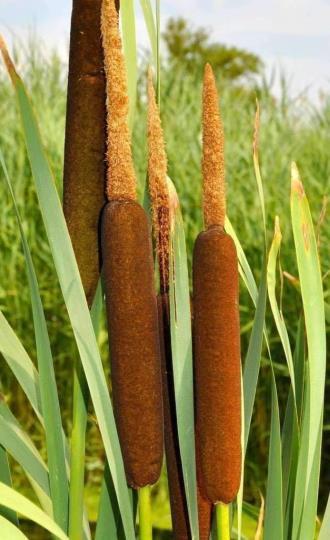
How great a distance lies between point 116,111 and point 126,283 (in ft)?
0.40

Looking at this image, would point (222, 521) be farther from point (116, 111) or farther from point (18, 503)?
point (116, 111)

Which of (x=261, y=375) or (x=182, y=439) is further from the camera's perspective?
(x=261, y=375)

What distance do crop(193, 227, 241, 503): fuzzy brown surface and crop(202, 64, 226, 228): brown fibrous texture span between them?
0.02 m

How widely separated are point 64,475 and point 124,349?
0.45 ft

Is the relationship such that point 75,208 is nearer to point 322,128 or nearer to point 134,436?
point 134,436

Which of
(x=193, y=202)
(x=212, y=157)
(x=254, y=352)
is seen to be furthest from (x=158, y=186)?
(x=193, y=202)

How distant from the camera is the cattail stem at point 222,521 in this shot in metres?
0.74

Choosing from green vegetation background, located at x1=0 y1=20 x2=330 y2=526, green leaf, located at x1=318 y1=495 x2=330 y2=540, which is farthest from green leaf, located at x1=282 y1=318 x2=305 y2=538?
green vegetation background, located at x1=0 y1=20 x2=330 y2=526

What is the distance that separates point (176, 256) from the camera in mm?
730

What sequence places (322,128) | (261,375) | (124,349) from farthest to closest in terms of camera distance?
(322,128) < (261,375) < (124,349)

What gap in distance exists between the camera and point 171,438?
77 centimetres

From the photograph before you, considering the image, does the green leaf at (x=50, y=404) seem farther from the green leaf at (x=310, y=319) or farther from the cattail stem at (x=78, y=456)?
the green leaf at (x=310, y=319)

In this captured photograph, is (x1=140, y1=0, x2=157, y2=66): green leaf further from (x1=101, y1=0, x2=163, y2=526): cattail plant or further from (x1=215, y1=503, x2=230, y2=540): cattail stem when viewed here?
(x1=215, y1=503, x2=230, y2=540): cattail stem

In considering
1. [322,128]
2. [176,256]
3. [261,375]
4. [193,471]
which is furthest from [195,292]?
[322,128]
